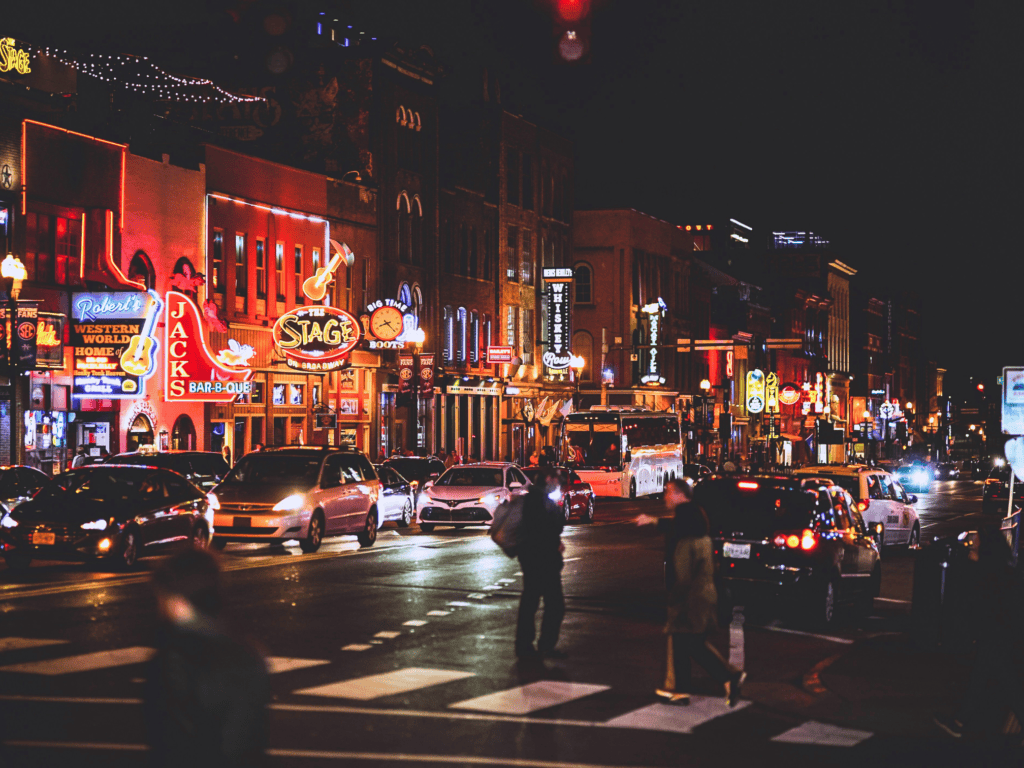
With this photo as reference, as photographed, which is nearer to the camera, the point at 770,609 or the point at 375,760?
the point at 375,760

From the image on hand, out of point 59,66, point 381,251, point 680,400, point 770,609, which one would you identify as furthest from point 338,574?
point 680,400

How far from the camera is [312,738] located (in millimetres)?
10117

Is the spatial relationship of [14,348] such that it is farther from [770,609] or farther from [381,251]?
[381,251]

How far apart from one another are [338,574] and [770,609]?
6633 mm

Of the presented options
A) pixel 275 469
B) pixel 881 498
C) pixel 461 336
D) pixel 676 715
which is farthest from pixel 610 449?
pixel 676 715

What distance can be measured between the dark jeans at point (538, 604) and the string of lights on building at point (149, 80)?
32958 millimetres

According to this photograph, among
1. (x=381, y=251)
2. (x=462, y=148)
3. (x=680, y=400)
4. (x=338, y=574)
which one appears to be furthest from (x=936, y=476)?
(x=338, y=574)

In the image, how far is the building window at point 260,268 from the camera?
150 ft

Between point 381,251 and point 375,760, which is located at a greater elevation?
point 381,251

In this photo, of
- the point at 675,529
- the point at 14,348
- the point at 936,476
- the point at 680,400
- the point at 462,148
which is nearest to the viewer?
the point at 675,529

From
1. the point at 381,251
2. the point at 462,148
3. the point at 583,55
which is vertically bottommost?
the point at 583,55

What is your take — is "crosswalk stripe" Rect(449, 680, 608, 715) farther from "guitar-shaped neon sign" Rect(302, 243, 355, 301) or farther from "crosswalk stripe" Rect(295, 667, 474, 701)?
"guitar-shaped neon sign" Rect(302, 243, 355, 301)

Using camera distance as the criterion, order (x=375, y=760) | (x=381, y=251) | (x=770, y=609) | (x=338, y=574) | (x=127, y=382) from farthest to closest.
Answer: (x=381, y=251), (x=127, y=382), (x=338, y=574), (x=770, y=609), (x=375, y=760)

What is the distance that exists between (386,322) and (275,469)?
23.5m
